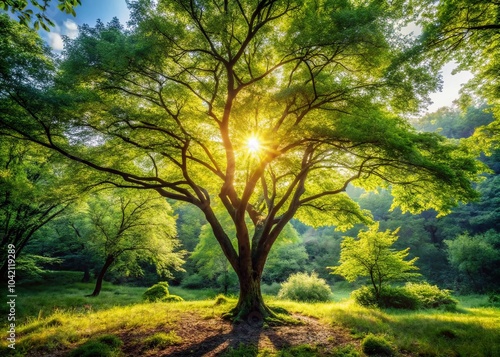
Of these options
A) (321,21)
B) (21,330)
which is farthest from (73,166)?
(321,21)

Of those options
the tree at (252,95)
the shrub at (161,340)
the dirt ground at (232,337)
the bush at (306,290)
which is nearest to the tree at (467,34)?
the tree at (252,95)

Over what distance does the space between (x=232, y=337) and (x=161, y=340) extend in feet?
5.47

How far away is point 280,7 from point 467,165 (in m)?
6.18

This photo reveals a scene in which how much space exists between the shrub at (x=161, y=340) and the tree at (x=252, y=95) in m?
2.33

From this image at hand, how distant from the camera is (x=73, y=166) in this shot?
844cm

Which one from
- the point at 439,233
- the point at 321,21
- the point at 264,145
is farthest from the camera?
the point at 439,233

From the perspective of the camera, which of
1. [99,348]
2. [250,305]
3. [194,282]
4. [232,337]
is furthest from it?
[194,282]

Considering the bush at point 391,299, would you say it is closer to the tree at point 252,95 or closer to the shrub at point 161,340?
the tree at point 252,95

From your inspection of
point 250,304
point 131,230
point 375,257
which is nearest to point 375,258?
point 375,257

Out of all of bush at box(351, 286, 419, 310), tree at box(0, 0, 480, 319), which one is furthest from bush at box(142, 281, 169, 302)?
bush at box(351, 286, 419, 310)

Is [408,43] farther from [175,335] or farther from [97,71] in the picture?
[175,335]

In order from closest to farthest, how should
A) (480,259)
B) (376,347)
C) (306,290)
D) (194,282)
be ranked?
1. (376,347)
2. (306,290)
3. (480,259)
4. (194,282)

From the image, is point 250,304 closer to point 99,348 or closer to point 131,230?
point 99,348

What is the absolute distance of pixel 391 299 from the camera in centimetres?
1247
